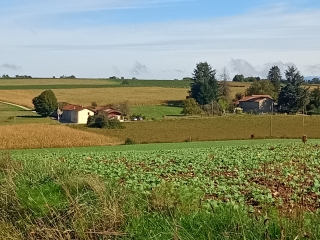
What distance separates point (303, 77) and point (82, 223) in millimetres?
94270

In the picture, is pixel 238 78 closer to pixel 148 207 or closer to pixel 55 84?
pixel 55 84

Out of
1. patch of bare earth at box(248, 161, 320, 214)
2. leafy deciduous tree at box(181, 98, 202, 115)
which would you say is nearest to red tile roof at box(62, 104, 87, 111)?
leafy deciduous tree at box(181, 98, 202, 115)

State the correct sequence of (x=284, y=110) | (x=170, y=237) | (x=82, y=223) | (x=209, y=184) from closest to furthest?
1. (x=170, y=237)
2. (x=82, y=223)
3. (x=209, y=184)
4. (x=284, y=110)

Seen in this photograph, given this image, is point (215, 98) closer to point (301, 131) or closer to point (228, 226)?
point (301, 131)

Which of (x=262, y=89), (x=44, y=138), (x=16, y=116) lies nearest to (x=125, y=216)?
(x=44, y=138)

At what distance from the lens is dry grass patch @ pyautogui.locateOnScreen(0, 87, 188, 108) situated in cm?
10661

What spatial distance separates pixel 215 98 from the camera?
358 feet

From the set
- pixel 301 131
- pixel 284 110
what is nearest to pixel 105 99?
pixel 284 110

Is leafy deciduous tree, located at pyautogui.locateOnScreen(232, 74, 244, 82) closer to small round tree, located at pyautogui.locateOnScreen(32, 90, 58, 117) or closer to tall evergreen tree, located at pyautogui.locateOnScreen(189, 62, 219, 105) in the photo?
tall evergreen tree, located at pyautogui.locateOnScreen(189, 62, 219, 105)

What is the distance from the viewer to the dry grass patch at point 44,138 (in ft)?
152

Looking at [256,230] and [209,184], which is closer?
[256,230]

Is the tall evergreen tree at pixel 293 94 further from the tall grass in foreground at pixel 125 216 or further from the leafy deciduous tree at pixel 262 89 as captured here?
the tall grass in foreground at pixel 125 216

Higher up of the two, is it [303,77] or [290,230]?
[303,77]

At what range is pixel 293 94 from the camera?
94.9 metres
